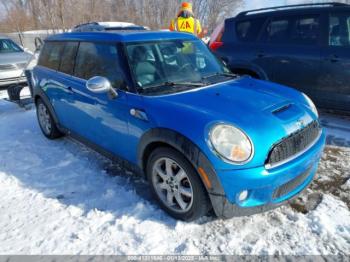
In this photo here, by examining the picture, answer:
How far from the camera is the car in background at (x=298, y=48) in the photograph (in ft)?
15.3

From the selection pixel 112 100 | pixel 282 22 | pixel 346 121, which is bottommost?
pixel 346 121

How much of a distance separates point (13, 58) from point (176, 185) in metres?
9.07

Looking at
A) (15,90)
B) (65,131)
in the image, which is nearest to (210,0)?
(15,90)

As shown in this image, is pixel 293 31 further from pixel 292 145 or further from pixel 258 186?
pixel 258 186

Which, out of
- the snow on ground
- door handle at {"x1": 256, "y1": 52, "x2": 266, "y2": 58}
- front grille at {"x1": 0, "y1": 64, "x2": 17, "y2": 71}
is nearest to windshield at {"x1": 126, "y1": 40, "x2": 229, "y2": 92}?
the snow on ground

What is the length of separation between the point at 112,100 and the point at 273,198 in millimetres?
1813

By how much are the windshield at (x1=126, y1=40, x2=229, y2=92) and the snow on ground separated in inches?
48.3

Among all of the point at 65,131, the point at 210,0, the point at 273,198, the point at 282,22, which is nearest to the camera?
the point at 273,198

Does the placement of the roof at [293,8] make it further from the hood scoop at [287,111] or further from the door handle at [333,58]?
the hood scoop at [287,111]

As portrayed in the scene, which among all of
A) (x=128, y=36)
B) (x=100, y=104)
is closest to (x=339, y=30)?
(x=128, y=36)

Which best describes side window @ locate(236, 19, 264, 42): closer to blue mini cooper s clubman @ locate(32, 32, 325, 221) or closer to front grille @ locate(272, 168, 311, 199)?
blue mini cooper s clubman @ locate(32, 32, 325, 221)

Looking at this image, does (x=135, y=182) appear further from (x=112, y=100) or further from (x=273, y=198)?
(x=273, y=198)

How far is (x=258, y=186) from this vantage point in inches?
92.8

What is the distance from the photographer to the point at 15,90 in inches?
269
